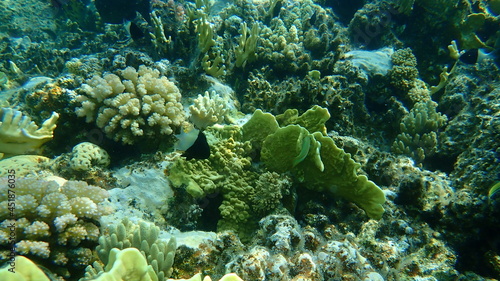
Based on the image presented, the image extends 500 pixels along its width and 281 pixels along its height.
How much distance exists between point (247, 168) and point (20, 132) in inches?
121

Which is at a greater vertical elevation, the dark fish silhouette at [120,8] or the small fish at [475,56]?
the small fish at [475,56]

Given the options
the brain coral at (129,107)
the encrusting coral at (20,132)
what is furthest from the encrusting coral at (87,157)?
the encrusting coral at (20,132)

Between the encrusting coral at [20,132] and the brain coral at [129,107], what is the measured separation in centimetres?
60

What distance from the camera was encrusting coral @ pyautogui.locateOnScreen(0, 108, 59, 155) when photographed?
337 cm

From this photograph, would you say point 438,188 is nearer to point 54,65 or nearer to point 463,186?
point 463,186

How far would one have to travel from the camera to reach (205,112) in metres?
3.83

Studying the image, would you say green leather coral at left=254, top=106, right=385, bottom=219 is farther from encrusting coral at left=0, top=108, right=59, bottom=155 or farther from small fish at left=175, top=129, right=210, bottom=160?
encrusting coral at left=0, top=108, right=59, bottom=155

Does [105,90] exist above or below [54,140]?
above

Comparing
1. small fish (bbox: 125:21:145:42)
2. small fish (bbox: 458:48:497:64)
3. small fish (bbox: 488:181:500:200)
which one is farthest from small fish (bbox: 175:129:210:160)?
small fish (bbox: 458:48:497:64)

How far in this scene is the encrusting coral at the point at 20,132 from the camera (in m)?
3.37

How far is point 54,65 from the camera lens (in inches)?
317

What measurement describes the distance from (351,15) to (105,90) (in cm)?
902

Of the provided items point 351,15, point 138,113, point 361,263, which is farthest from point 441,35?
point 138,113

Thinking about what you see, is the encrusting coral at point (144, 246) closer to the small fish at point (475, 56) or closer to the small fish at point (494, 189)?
the small fish at point (494, 189)
